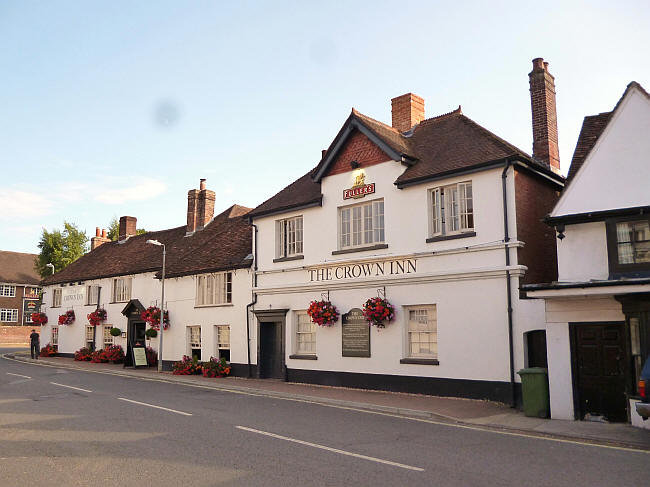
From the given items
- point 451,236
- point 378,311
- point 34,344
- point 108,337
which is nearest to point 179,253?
point 108,337

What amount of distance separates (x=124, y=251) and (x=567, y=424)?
31653 millimetres

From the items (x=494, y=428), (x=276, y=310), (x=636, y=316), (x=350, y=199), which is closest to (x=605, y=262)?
(x=636, y=316)

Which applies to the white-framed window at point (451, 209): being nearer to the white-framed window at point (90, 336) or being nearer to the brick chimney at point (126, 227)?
the white-framed window at point (90, 336)

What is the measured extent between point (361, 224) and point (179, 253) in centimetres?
1499

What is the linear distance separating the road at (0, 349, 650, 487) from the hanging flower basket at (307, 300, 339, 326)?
5.11 m

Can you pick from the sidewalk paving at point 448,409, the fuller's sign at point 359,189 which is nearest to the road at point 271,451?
the sidewalk paving at point 448,409

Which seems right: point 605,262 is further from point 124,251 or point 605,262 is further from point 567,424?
point 124,251

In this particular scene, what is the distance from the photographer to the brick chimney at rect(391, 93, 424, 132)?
21.8 metres

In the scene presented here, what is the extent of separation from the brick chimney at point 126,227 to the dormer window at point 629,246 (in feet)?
116

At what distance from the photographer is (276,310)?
850 inches

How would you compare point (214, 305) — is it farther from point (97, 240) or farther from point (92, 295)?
point (97, 240)

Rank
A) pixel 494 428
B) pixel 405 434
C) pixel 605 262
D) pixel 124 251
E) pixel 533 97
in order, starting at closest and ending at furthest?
pixel 405 434, pixel 494 428, pixel 605 262, pixel 533 97, pixel 124 251

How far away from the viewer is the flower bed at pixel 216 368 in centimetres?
2333

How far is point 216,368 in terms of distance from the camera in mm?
23453
